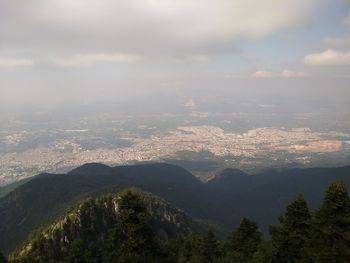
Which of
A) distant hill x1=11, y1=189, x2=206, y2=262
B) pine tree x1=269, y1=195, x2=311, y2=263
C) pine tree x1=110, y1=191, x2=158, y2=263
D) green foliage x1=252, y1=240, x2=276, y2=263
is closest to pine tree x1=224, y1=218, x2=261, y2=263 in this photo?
green foliage x1=252, y1=240, x2=276, y2=263

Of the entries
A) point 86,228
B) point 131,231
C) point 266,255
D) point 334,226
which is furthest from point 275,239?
point 86,228

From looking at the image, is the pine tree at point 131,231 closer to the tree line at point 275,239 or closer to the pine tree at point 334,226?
the tree line at point 275,239

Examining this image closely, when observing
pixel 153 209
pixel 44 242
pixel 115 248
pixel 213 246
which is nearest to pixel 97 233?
pixel 44 242

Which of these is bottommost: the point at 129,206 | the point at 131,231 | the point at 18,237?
the point at 18,237

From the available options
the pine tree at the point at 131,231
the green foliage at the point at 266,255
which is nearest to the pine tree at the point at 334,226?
the green foliage at the point at 266,255

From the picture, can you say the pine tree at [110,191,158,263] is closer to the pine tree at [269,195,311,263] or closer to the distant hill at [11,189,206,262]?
the pine tree at [269,195,311,263]

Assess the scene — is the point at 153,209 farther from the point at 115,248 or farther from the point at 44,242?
the point at 115,248
